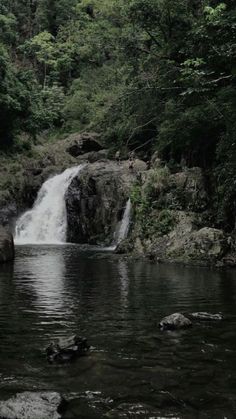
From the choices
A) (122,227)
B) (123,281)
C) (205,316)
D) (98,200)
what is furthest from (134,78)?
(205,316)

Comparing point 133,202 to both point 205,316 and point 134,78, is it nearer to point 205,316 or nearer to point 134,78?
point 134,78

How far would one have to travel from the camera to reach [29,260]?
20.5m

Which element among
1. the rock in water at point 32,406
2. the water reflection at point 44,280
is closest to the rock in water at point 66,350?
the rock in water at point 32,406

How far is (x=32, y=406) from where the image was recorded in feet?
17.1

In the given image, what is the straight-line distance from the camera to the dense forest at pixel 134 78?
67.9 ft

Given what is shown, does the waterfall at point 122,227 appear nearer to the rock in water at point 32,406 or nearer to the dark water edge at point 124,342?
the dark water edge at point 124,342

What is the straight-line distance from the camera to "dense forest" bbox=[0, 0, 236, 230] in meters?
20.7

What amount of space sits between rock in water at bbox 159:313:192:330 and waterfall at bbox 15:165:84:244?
24.1m

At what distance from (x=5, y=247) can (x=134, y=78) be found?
14581 mm

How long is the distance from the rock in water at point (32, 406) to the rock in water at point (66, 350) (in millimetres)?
1471

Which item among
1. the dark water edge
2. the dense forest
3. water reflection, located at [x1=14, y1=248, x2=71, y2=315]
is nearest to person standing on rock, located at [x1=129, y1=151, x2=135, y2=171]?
the dense forest

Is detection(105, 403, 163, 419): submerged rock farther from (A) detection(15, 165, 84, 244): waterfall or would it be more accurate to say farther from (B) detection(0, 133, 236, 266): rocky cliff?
(A) detection(15, 165, 84, 244): waterfall

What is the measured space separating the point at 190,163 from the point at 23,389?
23.9 meters

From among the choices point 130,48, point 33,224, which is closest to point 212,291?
point 130,48
